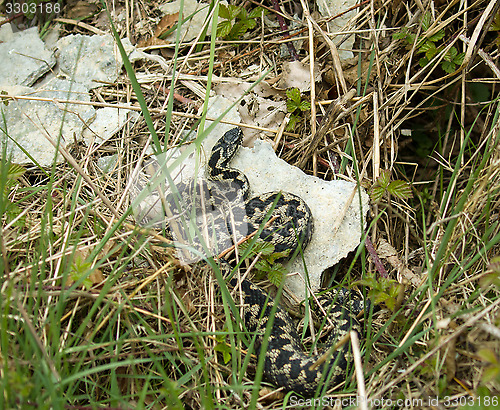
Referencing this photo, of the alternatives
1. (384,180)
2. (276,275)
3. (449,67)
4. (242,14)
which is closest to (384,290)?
(276,275)

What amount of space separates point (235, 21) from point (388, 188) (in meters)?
2.99

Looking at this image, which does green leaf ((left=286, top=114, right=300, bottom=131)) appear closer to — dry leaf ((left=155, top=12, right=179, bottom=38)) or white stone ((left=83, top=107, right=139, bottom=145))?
white stone ((left=83, top=107, right=139, bottom=145))

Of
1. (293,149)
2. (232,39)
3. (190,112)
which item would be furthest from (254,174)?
(232,39)

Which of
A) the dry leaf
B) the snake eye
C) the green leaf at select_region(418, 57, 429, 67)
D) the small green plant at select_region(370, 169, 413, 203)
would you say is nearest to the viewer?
the small green plant at select_region(370, 169, 413, 203)

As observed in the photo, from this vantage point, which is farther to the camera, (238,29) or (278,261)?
(238,29)

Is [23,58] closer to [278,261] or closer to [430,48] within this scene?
[278,261]

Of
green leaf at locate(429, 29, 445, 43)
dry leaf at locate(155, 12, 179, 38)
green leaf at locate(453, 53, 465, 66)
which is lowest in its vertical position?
green leaf at locate(453, 53, 465, 66)

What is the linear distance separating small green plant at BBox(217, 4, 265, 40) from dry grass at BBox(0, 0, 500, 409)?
205 millimetres

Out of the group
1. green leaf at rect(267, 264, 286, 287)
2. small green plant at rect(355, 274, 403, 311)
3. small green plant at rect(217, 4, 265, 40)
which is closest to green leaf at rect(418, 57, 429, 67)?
small green plant at rect(217, 4, 265, 40)

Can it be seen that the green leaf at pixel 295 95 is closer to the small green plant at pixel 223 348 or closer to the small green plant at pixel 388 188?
the small green plant at pixel 388 188

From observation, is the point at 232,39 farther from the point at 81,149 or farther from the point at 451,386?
the point at 451,386

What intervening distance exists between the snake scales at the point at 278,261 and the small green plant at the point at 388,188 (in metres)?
0.72

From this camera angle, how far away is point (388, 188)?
158 inches

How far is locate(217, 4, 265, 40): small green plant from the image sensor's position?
205 inches
